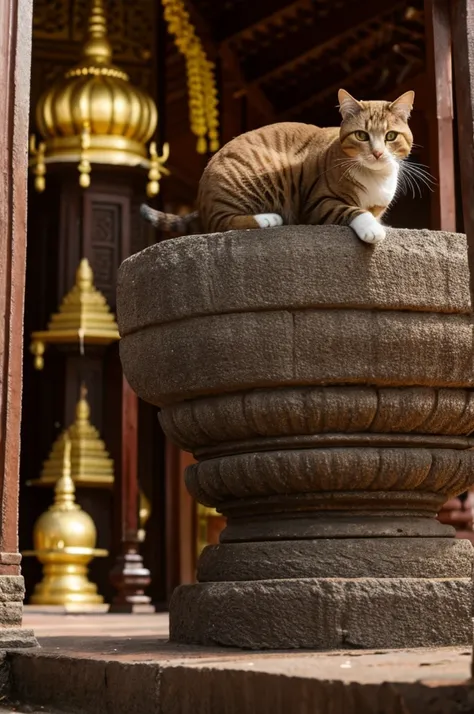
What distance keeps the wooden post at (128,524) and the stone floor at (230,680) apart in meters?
3.23

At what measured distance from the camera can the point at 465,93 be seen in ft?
8.25

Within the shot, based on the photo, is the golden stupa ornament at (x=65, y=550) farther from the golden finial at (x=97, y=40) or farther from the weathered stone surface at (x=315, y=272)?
the weathered stone surface at (x=315, y=272)

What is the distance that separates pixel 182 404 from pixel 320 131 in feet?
3.39

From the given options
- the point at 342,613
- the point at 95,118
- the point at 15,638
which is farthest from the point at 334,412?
the point at 95,118

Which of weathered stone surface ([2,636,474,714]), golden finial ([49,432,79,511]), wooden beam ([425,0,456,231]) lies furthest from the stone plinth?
golden finial ([49,432,79,511])

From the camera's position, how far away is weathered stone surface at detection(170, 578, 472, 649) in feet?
9.18

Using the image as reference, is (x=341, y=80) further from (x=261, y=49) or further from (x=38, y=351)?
(x=38, y=351)

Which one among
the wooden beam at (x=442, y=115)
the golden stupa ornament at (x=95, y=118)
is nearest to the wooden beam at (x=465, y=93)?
the wooden beam at (x=442, y=115)

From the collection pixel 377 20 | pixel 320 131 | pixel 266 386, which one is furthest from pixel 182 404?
pixel 377 20

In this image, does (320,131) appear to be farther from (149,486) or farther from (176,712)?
(149,486)

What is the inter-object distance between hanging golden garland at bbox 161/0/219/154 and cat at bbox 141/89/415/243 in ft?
Result: 13.4

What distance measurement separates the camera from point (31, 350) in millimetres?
7328

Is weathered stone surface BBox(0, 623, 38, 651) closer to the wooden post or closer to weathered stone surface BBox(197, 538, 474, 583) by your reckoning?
weathered stone surface BBox(197, 538, 474, 583)

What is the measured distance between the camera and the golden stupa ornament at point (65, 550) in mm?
6797
